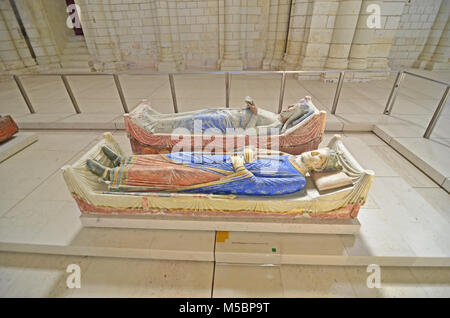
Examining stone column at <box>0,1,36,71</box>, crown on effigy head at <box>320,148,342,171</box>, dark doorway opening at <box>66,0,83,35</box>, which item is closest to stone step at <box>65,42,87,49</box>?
dark doorway opening at <box>66,0,83,35</box>

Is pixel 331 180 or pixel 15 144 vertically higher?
pixel 331 180

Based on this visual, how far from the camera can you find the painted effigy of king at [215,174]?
6.36 feet

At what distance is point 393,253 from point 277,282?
105 cm

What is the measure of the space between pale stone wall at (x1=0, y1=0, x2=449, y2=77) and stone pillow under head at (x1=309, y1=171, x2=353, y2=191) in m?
5.33

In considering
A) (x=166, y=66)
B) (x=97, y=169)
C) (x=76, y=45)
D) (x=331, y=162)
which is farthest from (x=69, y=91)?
(x=76, y=45)

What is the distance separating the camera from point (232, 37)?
7.48 metres

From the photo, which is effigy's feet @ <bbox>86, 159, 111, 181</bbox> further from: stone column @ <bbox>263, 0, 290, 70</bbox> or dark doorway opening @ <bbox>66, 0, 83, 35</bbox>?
dark doorway opening @ <bbox>66, 0, 83, 35</bbox>

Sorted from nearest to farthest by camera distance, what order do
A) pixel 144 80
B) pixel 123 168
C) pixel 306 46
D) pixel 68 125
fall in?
pixel 123 168 → pixel 68 125 → pixel 306 46 → pixel 144 80

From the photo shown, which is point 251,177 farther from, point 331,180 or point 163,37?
point 163,37

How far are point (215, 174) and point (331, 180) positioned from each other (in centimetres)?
105

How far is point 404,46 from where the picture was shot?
7.68 metres

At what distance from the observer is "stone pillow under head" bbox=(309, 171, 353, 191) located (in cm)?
196

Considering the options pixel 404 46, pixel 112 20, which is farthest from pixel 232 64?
pixel 404 46
